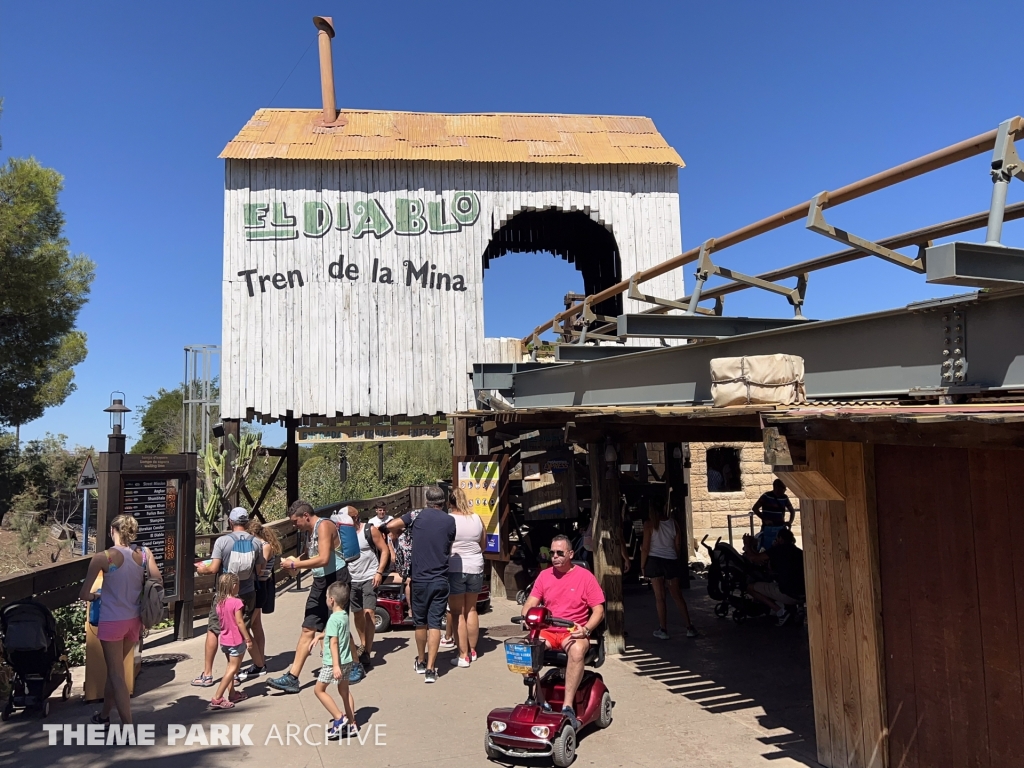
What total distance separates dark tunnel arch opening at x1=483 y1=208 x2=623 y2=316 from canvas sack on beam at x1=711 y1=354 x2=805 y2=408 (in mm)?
14144

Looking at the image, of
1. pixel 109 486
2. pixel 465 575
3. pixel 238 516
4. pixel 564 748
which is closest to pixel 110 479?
pixel 109 486

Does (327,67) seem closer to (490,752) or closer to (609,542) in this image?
(609,542)

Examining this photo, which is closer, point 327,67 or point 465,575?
point 465,575

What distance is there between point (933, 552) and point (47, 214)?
26.7 metres

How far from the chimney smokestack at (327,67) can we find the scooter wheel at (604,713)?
1411cm

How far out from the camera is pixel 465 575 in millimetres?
7984

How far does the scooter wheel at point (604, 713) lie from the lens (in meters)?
6.05

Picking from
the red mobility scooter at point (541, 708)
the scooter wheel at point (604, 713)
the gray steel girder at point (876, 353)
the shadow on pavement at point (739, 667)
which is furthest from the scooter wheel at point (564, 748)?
the gray steel girder at point (876, 353)

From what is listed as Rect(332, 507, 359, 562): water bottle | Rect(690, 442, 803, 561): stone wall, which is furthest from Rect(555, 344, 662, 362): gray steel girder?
Rect(690, 442, 803, 561): stone wall

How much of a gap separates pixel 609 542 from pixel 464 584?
5.52ft

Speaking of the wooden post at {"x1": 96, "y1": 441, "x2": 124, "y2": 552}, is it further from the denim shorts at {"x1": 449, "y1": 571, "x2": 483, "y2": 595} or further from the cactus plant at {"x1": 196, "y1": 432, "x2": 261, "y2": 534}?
the cactus plant at {"x1": 196, "y1": 432, "x2": 261, "y2": 534}

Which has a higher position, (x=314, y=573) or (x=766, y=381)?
(x=766, y=381)

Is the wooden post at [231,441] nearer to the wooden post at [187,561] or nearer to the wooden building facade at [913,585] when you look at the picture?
the wooden post at [187,561]

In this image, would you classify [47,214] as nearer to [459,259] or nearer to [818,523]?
[459,259]
